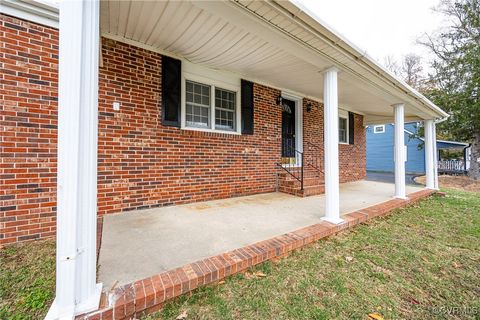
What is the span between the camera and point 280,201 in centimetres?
444

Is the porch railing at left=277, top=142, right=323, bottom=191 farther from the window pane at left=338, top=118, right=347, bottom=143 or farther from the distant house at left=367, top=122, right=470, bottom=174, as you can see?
the distant house at left=367, top=122, right=470, bottom=174

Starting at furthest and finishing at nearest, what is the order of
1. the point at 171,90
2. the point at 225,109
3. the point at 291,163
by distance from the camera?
the point at 291,163, the point at 225,109, the point at 171,90

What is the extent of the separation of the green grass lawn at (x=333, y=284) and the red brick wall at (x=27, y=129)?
35 centimetres

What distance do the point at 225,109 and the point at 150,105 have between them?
1.66m

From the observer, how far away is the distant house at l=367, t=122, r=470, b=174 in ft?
46.2

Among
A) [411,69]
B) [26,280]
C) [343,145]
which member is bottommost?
[26,280]

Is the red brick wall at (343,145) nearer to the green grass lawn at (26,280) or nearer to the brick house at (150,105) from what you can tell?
the brick house at (150,105)

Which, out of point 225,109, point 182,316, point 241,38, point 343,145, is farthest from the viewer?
point 343,145

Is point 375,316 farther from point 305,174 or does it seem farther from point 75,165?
point 305,174

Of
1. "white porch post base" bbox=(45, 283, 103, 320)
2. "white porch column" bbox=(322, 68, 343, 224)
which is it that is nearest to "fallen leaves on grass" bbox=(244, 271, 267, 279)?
"white porch post base" bbox=(45, 283, 103, 320)

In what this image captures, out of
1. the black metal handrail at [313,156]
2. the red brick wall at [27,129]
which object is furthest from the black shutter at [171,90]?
the black metal handrail at [313,156]

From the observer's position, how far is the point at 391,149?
598 inches

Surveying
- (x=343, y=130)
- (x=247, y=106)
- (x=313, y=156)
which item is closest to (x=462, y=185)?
A: (x=343, y=130)

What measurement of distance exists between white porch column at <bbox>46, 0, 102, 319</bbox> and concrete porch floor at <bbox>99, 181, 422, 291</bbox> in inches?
11.4
